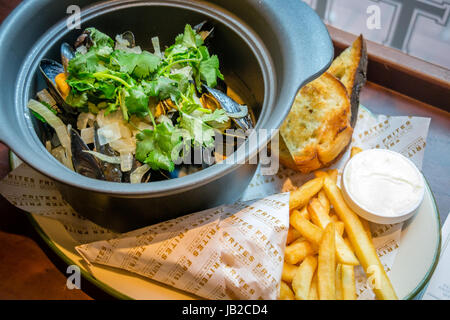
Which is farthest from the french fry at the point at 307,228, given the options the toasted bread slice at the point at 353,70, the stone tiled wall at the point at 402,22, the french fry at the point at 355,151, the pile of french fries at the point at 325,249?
the stone tiled wall at the point at 402,22

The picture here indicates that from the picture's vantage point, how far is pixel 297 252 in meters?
1.55

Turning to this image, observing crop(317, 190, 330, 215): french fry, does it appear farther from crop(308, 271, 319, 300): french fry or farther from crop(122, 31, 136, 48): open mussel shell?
crop(122, 31, 136, 48): open mussel shell

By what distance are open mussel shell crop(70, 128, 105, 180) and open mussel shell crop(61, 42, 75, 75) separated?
11.4 inches

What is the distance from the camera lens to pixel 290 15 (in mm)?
1449

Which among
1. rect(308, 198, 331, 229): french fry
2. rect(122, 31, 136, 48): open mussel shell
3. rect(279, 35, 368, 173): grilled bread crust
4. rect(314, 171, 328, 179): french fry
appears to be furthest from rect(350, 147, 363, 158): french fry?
rect(122, 31, 136, 48): open mussel shell

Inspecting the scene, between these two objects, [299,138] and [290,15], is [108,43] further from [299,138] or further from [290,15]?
[299,138]

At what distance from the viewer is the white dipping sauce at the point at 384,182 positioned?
162 centimetres

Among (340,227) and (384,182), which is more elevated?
(384,182)

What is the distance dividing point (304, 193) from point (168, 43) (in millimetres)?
826

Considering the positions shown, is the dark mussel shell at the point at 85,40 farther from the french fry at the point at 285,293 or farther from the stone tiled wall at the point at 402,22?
the stone tiled wall at the point at 402,22

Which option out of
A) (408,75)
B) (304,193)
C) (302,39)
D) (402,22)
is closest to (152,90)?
(302,39)

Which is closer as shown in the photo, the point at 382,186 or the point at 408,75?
the point at 382,186

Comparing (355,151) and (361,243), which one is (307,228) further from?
(355,151)

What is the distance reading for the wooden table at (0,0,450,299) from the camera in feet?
5.20
